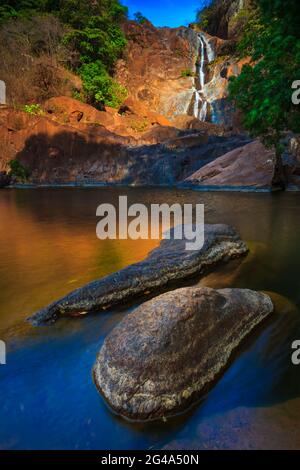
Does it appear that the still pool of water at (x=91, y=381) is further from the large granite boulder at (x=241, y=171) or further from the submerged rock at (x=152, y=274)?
the large granite boulder at (x=241, y=171)

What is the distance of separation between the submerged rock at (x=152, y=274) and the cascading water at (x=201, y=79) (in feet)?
94.3

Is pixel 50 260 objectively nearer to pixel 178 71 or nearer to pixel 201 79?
pixel 201 79

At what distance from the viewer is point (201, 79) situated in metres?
35.7

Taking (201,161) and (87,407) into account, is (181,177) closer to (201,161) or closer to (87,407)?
(201,161)

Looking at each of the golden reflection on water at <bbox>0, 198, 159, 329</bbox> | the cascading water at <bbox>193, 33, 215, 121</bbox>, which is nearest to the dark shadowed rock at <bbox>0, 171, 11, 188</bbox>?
the golden reflection on water at <bbox>0, 198, 159, 329</bbox>

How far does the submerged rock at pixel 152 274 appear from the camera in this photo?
4.02 m

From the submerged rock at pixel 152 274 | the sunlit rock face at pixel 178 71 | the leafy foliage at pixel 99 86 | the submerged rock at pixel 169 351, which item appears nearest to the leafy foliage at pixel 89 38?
the leafy foliage at pixel 99 86

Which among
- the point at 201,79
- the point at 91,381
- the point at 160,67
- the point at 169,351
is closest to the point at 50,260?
the point at 91,381

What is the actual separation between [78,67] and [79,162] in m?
13.9

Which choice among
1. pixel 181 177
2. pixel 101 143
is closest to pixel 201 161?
pixel 181 177

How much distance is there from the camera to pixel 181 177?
22.9 metres

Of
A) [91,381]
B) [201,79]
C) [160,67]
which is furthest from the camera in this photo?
[160,67]

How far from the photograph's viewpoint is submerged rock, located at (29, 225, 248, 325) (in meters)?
4.02

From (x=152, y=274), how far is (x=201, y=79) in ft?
119
